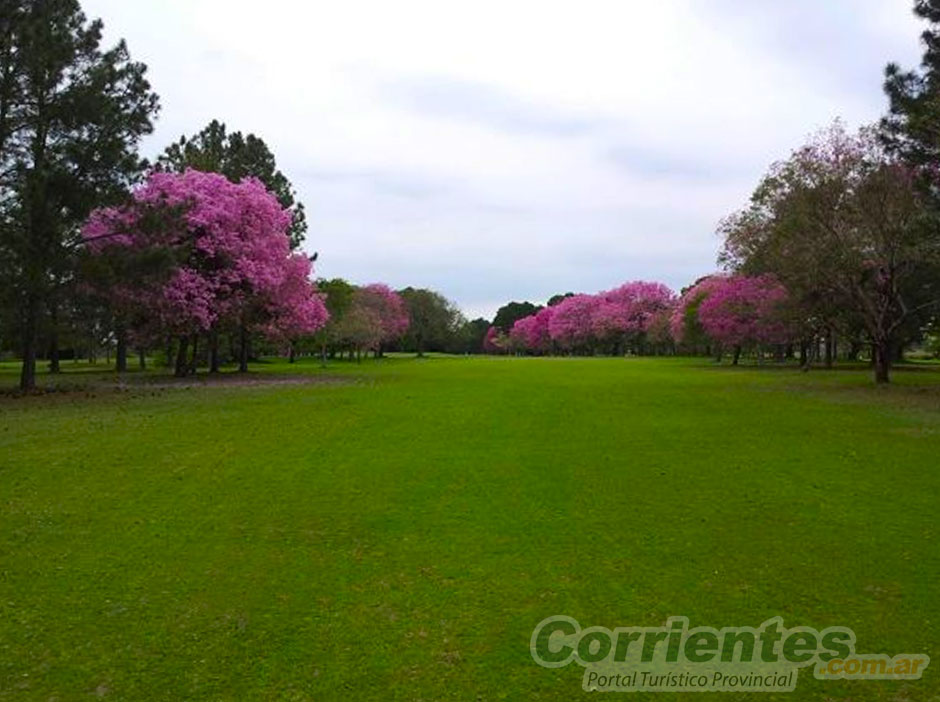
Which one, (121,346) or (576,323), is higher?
(576,323)

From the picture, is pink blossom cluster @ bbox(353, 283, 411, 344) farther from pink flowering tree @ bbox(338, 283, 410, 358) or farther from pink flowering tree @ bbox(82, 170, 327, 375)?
pink flowering tree @ bbox(82, 170, 327, 375)

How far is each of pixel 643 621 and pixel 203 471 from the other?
25.5 ft

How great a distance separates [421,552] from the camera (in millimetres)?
7488

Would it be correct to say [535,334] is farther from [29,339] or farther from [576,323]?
[29,339]

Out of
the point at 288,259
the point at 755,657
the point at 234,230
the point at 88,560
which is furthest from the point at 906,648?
the point at 288,259

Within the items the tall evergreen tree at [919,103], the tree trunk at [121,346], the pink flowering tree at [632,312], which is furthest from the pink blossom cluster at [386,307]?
the tall evergreen tree at [919,103]

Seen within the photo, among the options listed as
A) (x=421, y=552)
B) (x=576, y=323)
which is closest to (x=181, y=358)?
(x=421, y=552)

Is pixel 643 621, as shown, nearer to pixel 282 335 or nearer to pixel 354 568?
pixel 354 568

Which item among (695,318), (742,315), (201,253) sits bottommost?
(742,315)

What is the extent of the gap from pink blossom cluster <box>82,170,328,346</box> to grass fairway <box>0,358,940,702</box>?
1328 centimetres

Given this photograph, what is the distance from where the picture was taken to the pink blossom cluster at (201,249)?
2764 centimetres

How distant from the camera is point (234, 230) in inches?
1387

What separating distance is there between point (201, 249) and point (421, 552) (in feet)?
97.4

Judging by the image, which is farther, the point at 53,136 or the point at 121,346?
the point at 121,346
